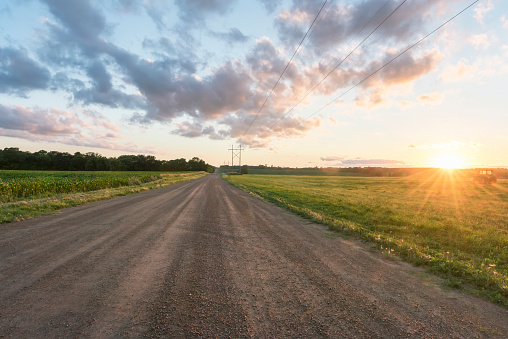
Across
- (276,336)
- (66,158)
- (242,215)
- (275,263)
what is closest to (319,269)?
(275,263)

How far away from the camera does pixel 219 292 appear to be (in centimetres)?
372

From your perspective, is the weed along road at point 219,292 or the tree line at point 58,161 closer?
the weed along road at point 219,292

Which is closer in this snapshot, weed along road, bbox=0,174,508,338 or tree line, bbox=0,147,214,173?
weed along road, bbox=0,174,508,338

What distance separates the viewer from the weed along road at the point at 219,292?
287 cm

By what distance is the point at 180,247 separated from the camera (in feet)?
19.8

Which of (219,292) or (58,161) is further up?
(58,161)

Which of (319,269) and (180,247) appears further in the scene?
(180,247)

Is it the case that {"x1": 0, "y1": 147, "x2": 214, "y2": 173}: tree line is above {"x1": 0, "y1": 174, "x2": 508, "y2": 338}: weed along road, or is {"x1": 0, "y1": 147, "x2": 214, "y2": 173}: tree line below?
above

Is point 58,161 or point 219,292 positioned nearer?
point 219,292

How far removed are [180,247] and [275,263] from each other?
2.63 meters

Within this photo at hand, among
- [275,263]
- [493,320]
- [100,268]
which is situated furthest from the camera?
[275,263]

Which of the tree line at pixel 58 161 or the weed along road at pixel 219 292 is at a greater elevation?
the tree line at pixel 58 161

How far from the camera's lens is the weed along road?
2873 millimetres

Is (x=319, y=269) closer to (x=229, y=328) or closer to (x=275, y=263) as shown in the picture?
(x=275, y=263)
